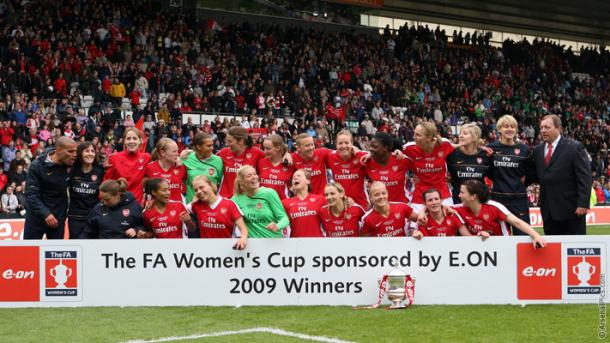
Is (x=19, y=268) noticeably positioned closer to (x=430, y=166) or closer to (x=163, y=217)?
(x=163, y=217)

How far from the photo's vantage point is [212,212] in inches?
356

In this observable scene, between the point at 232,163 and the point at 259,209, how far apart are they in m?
1.42

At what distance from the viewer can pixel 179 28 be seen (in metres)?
31.5

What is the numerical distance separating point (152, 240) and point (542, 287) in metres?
4.18

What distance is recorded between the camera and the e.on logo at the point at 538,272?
8.49m

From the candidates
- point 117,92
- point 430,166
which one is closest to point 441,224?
point 430,166

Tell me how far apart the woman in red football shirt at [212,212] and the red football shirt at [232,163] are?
1.14 metres

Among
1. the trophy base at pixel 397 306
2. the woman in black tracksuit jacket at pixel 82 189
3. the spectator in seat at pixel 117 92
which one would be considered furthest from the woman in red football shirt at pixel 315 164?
the spectator in seat at pixel 117 92

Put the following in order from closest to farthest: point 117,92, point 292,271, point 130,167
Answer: point 292,271 → point 130,167 → point 117,92

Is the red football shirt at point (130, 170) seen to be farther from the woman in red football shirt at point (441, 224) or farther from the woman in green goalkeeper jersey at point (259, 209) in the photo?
the woman in red football shirt at point (441, 224)

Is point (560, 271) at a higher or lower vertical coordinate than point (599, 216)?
higher

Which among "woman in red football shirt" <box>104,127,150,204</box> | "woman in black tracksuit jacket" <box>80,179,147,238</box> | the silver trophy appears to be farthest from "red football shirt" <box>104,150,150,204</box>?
the silver trophy

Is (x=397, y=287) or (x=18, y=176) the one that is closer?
(x=397, y=287)

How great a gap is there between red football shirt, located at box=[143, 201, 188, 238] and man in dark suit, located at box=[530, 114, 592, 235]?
163 inches
